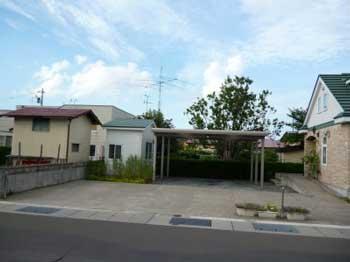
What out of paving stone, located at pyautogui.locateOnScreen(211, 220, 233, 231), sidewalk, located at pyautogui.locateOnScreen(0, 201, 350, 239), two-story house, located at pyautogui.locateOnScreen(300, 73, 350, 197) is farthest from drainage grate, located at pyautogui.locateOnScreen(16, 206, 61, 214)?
two-story house, located at pyautogui.locateOnScreen(300, 73, 350, 197)

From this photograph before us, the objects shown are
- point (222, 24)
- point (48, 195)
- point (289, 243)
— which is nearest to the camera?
point (289, 243)

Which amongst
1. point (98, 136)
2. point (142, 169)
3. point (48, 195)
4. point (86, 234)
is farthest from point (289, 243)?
point (98, 136)

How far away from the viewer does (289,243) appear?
6.94m

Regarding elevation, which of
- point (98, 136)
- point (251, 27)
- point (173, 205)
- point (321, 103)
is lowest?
point (173, 205)

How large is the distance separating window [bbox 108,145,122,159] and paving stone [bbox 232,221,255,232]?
1303cm

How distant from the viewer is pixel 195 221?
355 inches

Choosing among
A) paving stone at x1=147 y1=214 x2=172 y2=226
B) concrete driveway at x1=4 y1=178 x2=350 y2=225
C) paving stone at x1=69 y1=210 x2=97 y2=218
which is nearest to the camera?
paving stone at x1=147 y1=214 x2=172 y2=226

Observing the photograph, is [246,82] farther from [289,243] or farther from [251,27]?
[289,243]

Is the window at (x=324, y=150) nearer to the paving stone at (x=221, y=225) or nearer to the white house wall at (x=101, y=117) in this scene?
the paving stone at (x=221, y=225)

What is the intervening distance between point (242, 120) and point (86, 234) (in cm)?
2033

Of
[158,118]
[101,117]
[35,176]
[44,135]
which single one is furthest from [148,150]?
[158,118]

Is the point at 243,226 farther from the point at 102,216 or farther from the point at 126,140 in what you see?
the point at 126,140

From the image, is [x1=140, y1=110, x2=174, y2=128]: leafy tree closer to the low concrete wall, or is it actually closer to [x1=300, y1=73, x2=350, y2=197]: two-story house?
the low concrete wall

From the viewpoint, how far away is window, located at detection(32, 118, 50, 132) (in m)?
20.1
